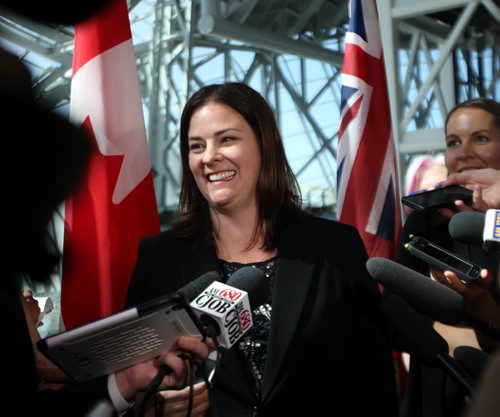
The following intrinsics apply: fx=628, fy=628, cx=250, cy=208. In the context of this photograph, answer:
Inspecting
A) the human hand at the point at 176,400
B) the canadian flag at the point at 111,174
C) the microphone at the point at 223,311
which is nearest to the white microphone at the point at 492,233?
the microphone at the point at 223,311

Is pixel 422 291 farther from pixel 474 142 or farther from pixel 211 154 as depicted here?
pixel 474 142

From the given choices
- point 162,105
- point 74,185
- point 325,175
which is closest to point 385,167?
point 74,185

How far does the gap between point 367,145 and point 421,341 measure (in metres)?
1.97

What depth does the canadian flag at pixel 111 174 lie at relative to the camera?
88.2 inches

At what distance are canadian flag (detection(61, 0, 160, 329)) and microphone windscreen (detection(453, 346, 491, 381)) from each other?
4.64 ft

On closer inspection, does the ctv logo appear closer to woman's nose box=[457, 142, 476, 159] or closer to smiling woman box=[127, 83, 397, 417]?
smiling woman box=[127, 83, 397, 417]

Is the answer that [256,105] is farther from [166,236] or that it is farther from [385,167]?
[385,167]

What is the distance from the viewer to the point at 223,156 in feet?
6.06

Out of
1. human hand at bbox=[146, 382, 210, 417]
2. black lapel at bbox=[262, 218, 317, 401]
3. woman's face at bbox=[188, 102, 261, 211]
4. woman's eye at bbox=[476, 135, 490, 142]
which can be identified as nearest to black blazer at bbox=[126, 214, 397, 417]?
black lapel at bbox=[262, 218, 317, 401]

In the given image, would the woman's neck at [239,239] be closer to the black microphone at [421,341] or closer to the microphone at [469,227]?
the black microphone at [421,341]

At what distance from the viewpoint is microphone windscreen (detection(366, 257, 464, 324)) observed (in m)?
1.17

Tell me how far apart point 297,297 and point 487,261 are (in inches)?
19.9

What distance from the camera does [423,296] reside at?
120 cm

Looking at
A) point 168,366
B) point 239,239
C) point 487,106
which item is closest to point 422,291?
point 168,366
